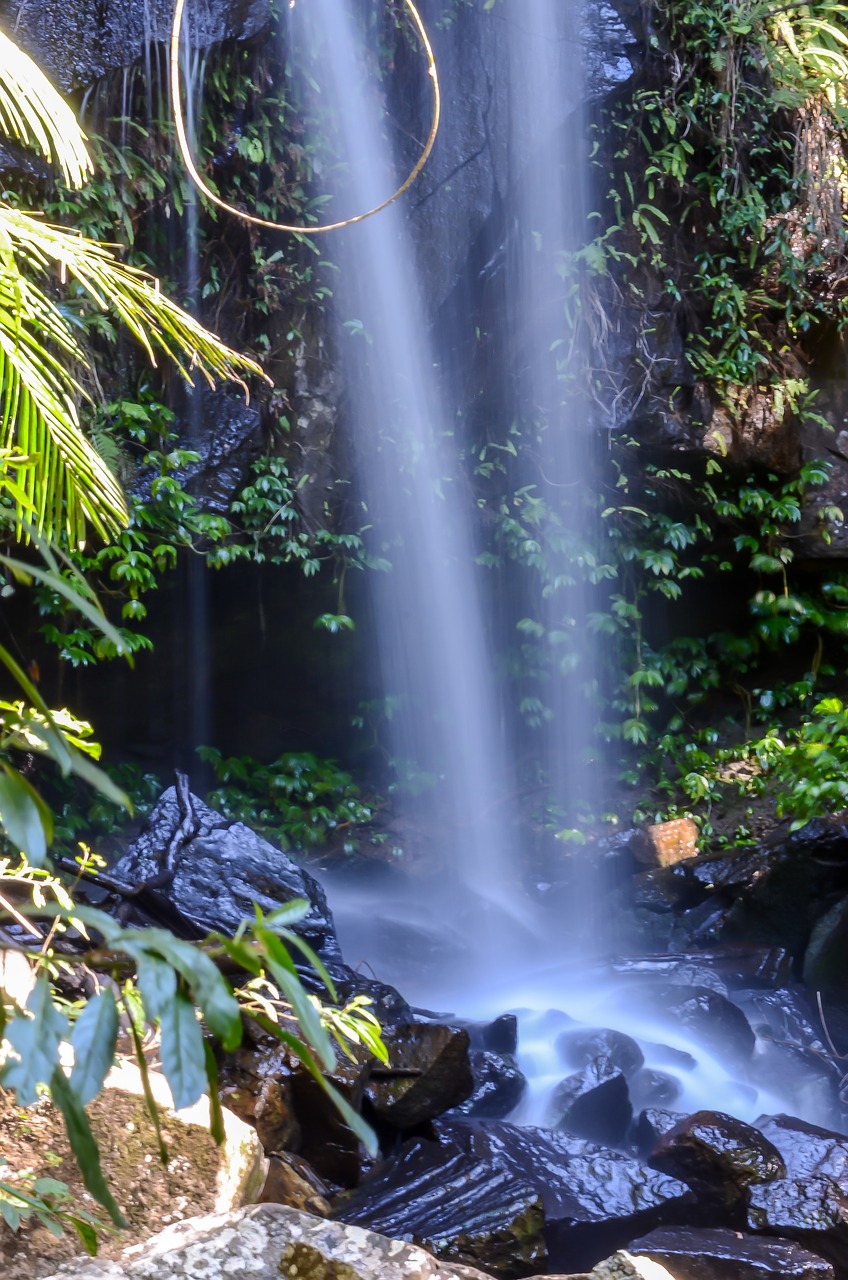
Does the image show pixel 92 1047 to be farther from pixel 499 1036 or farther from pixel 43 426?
pixel 499 1036

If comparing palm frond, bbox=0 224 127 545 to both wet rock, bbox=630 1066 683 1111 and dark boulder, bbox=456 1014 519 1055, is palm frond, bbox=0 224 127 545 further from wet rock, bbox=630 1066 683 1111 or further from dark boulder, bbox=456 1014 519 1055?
wet rock, bbox=630 1066 683 1111

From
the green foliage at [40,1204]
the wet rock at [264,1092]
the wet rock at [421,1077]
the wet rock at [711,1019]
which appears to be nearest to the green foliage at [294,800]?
the wet rock at [711,1019]

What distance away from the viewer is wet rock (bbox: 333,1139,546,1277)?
2.84 metres

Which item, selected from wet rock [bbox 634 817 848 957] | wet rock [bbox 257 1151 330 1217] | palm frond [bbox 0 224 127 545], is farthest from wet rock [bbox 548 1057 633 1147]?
palm frond [bbox 0 224 127 545]

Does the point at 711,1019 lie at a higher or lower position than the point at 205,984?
higher

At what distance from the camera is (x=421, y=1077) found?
337 centimetres

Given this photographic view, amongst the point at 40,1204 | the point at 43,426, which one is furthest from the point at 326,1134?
the point at 43,426

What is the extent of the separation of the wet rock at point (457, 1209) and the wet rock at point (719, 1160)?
22.8 inches

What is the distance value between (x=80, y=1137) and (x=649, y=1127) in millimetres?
3588

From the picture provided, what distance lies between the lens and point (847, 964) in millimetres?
4555

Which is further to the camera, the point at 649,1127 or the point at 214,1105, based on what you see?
the point at 649,1127

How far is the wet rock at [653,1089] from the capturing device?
4070 millimetres

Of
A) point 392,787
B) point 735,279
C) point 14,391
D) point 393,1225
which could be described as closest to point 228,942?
point 14,391

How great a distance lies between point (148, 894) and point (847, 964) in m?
3.20
